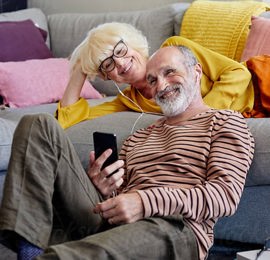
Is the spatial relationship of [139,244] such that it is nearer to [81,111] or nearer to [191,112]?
[191,112]

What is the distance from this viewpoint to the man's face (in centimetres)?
157

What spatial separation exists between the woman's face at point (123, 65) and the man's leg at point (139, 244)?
33.2 inches

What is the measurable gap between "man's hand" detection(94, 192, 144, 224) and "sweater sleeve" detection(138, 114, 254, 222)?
2cm

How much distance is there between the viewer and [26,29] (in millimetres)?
3029

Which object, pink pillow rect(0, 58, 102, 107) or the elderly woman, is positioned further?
pink pillow rect(0, 58, 102, 107)

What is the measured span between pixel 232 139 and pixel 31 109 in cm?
133

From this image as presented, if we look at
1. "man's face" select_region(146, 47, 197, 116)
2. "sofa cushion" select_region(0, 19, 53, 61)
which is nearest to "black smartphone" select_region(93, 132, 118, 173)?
"man's face" select_region(146, 47, 197, 116)

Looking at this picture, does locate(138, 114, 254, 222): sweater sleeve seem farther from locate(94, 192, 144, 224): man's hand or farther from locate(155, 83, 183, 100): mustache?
locate(155, 83, 183, 100): mustache

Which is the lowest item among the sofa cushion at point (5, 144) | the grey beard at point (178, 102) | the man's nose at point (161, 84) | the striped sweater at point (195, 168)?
the sofa cushion at point (5, 144)

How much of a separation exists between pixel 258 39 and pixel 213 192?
3.66ft

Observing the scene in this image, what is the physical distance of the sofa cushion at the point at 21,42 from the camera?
290cm

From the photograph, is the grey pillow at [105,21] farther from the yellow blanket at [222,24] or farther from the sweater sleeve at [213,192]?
the sweater sleeve at [213,192]

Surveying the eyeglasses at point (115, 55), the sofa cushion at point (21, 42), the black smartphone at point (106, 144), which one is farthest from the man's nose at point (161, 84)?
the sofa cushion at point (21, 42)

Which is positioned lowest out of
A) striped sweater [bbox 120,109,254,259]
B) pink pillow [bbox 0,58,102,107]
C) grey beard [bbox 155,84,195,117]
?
pink pillow [bbox 0,58,102,107]
